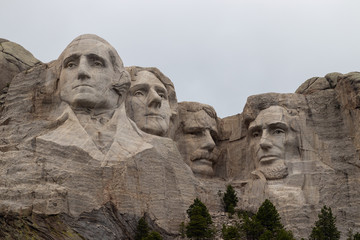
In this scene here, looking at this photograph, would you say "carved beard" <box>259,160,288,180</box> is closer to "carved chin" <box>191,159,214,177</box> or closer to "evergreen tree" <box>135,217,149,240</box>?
"carved chin" <box>191,159,214,177</box>

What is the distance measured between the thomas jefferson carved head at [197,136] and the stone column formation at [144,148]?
0.03 m

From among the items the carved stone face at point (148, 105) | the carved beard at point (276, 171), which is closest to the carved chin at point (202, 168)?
the carved stone face at point (148, 105)

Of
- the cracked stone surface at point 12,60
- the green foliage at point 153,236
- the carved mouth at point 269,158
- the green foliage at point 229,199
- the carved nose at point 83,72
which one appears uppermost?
the cracked stone surface at point 12,60

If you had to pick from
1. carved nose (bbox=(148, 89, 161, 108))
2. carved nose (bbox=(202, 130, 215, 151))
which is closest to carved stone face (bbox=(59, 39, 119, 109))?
carved nose (bbox=(148, 89, 161, 108))

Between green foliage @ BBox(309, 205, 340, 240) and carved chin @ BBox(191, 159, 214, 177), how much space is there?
465 cm

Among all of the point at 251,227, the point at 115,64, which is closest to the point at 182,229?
the point at 251,227

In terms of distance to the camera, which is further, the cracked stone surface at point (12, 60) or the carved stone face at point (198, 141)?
the carved stone face at point (198, 141)

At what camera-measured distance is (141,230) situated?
27.5 meters

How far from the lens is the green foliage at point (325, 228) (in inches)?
1137

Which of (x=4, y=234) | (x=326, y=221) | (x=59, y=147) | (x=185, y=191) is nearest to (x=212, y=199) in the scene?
(x=185, y=191)

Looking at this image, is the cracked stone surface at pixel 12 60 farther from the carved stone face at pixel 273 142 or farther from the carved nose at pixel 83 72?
the carved stone face at pixel 273 142

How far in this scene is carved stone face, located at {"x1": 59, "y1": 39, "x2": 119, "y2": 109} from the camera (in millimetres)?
29250

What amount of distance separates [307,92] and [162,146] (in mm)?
6030

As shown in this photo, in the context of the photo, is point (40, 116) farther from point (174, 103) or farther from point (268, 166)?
point (268, 166)
